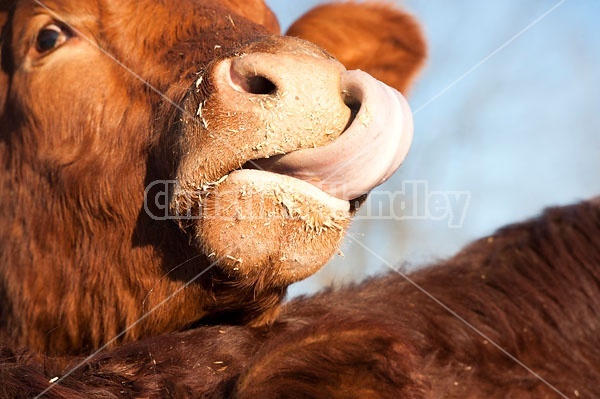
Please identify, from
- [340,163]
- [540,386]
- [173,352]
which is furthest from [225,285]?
[540,386]

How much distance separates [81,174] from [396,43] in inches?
91.4

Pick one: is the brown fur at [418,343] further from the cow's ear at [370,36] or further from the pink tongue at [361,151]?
the cow's ear at [370,36]

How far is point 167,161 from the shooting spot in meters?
2.99

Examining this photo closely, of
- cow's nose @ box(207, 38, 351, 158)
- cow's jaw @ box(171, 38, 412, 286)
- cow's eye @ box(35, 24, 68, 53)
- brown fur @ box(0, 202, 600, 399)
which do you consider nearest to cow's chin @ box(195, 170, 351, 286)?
cow's jaw @ box(171, 38, 412, 286)

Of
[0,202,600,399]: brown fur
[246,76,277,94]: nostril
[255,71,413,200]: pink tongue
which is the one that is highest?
[246,76,277,94]: nostril

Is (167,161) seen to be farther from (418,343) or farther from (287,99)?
(418,343)

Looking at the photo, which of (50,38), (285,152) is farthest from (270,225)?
(50,38)

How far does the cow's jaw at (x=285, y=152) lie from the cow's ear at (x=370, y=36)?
220cm

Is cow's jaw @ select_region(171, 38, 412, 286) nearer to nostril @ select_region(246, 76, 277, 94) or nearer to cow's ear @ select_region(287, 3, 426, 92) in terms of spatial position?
nostril @ select_region(246, 76, 277, 94)

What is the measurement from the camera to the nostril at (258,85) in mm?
2604

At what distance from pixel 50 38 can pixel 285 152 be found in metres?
1.59

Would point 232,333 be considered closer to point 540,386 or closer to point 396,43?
point 540,386

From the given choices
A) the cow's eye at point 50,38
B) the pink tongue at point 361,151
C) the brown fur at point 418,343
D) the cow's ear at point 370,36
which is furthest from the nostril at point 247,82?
the cow's ear at point 370,36

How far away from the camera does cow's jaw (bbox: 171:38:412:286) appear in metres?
2.51
